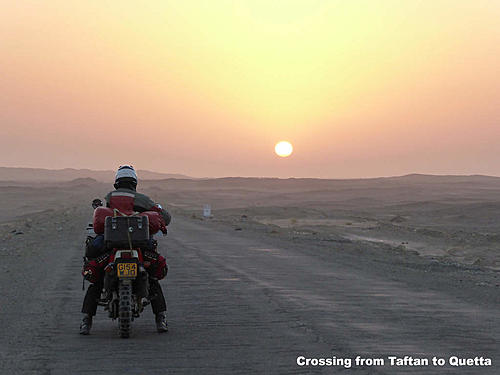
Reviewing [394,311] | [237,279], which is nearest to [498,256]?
[237,279]

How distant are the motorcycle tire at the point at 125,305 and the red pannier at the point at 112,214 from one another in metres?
0.79

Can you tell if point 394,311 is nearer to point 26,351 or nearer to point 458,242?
point 26,351

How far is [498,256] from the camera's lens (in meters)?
32.4

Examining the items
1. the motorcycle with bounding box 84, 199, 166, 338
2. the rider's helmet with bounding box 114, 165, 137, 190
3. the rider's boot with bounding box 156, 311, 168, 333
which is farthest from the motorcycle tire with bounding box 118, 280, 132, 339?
the rider's helmet with bounding box 114, 165, 137, 190

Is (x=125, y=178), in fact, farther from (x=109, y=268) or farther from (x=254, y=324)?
(x=254, y=324)

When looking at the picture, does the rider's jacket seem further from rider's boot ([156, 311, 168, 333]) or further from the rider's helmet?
rider's boot ([156, 311, 168, 333])

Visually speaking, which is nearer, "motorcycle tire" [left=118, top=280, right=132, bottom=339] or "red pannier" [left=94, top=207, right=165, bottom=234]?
"motorcycle tire" [left=118, top=280, right=132, bottom=339]

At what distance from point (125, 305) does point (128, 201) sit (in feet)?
4.56

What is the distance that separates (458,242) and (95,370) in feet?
118

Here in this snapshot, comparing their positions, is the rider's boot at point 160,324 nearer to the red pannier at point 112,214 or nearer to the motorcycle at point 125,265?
the motorcycle at point 125,265

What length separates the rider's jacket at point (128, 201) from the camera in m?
9.67

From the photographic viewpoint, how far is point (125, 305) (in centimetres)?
916

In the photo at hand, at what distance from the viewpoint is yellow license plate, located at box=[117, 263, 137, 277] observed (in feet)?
29.8

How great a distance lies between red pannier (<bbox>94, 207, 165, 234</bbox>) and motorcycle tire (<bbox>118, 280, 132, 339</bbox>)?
793 mm
